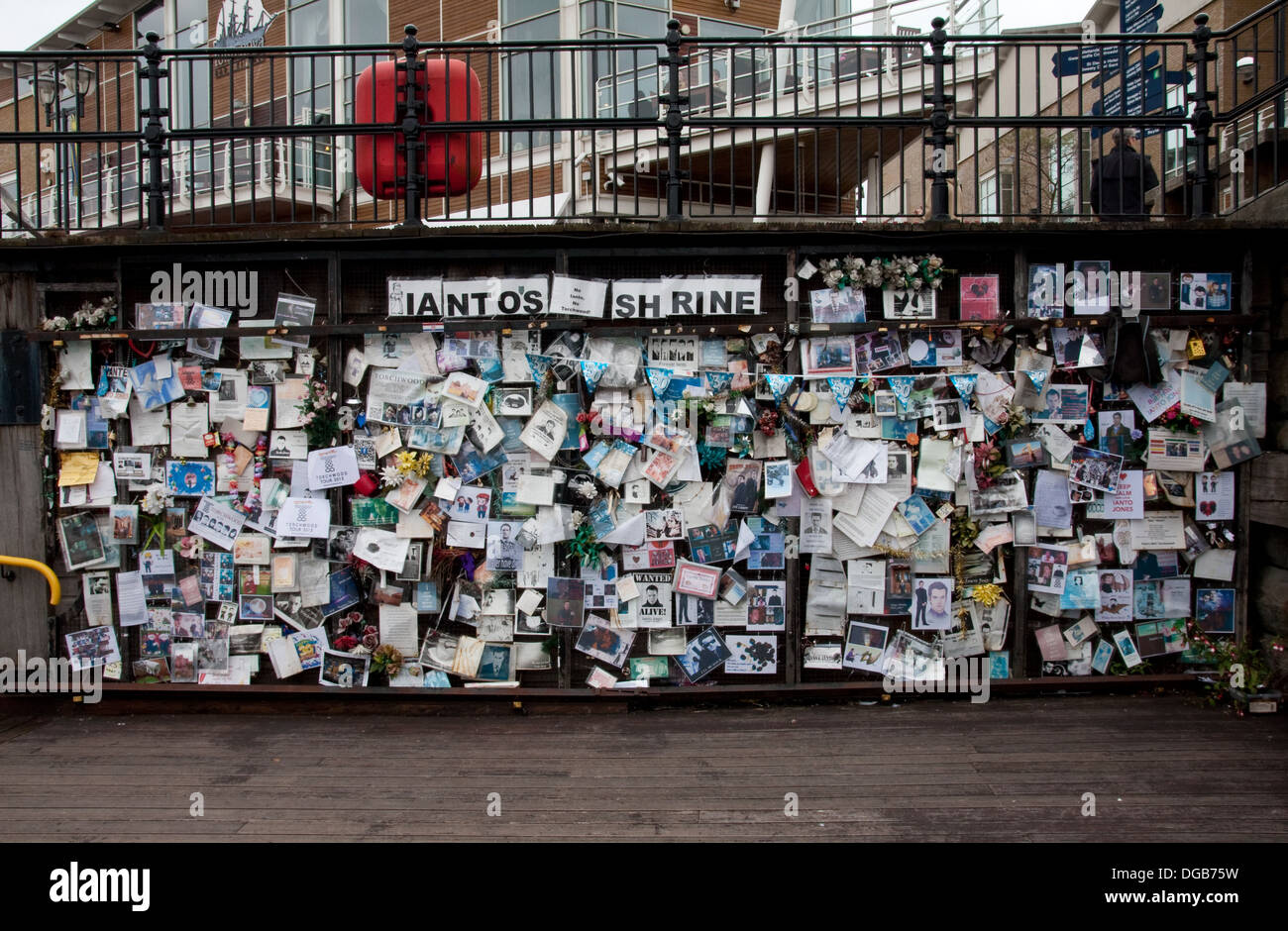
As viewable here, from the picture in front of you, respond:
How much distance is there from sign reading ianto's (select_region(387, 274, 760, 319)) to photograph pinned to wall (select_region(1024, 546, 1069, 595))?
266 cm

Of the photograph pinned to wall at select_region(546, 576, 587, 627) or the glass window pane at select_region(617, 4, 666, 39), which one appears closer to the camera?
the photograph pinned to wall at select_region(546, 576, 587, 627)

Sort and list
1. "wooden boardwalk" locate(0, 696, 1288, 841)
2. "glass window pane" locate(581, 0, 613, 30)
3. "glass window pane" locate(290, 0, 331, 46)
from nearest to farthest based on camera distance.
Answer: "wooden boardwalk" locate(0, 696, 1288, 841)
"glass window pane" locate(581, 0, 613, 30)
"glass window pane" locate(290, 0, 331, 46)

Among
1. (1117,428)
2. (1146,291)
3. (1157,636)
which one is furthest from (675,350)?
(1157,636)

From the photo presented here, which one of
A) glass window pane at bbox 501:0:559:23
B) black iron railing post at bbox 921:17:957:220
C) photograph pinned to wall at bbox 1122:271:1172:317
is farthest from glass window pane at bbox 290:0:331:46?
photograph pinned to wall at bbox 1122:271:1172:317

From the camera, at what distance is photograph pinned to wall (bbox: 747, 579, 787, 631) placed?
6.24 metres

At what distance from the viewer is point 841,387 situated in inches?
241

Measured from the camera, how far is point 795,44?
19.5 feet

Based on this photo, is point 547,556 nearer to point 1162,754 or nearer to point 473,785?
point 473,785

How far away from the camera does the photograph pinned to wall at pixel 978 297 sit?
245 inches

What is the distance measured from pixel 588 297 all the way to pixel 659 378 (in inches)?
29.5

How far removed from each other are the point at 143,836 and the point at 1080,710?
569 centimetres

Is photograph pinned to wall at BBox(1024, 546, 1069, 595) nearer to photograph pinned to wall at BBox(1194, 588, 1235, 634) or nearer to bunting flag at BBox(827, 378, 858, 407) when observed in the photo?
photograph pinned to wall at BBox(1194, 588, 1235, 634)

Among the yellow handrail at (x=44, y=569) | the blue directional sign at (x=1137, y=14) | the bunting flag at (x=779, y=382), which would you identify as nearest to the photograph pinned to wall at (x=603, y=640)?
the bunting flag at (x=779, y=382)

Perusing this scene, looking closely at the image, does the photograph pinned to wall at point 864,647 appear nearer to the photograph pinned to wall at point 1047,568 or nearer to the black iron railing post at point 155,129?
the photograph pinned to wall at point 1047,568
